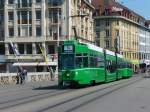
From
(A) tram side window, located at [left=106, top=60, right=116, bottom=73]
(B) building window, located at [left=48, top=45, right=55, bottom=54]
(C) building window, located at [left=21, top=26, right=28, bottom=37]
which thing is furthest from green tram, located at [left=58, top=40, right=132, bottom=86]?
(C) building window, located at [left=21, top=26, right=28, bottom=37]

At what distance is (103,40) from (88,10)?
23.9 meters

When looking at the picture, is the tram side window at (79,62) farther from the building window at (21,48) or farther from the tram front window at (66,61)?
the building window at (21,48)

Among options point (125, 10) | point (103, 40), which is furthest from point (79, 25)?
point (125, 10)

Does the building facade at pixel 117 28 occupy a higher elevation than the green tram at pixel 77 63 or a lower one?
higher

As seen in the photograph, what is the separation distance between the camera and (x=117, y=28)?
A: 13100cm

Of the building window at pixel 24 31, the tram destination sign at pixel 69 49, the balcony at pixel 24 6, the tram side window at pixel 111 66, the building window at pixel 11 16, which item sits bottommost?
the tram side window at pixel 111 66

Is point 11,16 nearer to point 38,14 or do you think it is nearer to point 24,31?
point 24,31

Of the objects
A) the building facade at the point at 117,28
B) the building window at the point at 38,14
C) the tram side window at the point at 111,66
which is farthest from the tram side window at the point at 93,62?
the building facade at the point at 117,28

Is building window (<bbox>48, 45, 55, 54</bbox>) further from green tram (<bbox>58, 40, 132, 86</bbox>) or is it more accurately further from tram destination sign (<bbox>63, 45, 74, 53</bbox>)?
tram destination sign (<bbox>63, 45, 74, 53</bbox>)

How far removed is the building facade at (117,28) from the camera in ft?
426

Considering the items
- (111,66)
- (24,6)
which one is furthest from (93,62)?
(24,6)

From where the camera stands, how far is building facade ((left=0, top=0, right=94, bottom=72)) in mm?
88312

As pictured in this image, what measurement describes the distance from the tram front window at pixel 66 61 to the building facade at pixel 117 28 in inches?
3444

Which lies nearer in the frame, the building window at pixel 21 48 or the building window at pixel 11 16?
the building window at pixel 21 48
